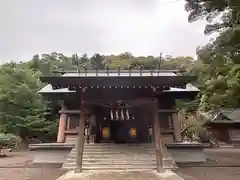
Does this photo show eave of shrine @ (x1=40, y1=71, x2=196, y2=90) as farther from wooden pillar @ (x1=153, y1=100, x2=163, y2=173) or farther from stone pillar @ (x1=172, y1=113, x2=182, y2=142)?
stone pillar @ (x1=172, y1=113, x2=182, y2=142)

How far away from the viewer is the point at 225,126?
24.0m

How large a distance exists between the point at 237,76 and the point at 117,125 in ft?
24.4

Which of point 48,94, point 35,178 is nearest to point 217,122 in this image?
point 48,94

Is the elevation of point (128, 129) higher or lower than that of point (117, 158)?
higher

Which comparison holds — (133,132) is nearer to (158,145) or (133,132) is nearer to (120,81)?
(158,145)

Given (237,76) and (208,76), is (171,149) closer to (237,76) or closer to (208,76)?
(208,76)

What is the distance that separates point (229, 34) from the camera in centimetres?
984

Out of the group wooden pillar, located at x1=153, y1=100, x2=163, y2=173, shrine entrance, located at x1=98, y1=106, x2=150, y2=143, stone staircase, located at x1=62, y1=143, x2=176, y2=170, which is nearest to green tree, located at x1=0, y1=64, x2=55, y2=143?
shrine entrance, located at x1=98, y1=106, x2=150, y2=143

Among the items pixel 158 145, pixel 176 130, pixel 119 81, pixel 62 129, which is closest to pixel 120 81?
pixel 119 81

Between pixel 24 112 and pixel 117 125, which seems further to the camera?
pixel 24 112

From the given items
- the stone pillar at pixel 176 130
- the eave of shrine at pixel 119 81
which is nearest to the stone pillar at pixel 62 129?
the eave of shrine at pixel 119 81

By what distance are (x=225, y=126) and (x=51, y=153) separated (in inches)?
722

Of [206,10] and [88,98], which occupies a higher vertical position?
[206,10]

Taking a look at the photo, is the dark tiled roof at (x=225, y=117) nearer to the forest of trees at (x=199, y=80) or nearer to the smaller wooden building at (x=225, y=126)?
the smaller wooden building at (x=225, y=126)
